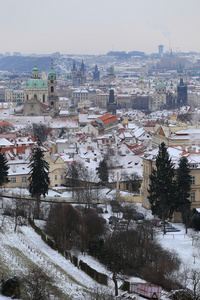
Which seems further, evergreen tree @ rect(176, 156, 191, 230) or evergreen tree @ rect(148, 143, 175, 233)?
evergreen tree @ rect(176, 156, 191, 230)

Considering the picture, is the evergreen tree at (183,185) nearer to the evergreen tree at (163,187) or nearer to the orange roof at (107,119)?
the evergreen tree at (163,187)

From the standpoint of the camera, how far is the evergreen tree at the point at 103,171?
160 feet

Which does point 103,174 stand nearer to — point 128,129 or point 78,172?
point 78,172

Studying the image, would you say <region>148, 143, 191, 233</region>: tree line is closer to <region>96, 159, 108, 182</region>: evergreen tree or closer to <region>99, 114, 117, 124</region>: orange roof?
<region>96, 159, 108, 182</region>: evergreen tree

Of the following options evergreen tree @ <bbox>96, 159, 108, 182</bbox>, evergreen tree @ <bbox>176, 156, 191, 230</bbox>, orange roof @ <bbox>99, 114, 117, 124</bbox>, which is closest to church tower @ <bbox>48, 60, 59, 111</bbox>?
orange roof @ <bbox>99, 114, 117, 124</bbox>

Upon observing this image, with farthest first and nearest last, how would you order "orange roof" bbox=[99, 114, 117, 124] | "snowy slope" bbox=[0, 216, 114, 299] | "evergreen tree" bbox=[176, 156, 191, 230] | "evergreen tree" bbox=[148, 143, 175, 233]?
1. "orange roof" bbox=[99, 114, 117, 124]
2. "evergreen tree" bbox=[176, 156, 191, 230]
3. "evergreen tree" bbox=[148, 143, 175, 233]
4. "snowy slope" bbox=[0, 216, 114, 299]

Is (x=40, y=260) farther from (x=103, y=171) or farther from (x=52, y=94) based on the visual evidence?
(x=52, y=94)

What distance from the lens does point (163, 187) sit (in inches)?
1459

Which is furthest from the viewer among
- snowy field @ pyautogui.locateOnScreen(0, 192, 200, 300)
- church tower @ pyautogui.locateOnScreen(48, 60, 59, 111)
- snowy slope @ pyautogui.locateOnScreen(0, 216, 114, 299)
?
church tower @ pyautogui.locateOnScreen(48, 60, 59, 111)

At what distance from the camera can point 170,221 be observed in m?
37.6

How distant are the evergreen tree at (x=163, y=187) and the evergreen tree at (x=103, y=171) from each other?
1145cm

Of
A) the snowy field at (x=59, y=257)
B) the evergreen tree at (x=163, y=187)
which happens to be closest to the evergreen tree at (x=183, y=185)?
the evergreen tree at (x=163, y=187)

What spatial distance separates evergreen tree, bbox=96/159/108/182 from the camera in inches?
1925

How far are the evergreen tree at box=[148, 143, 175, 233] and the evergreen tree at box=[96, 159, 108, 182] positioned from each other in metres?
11.5
